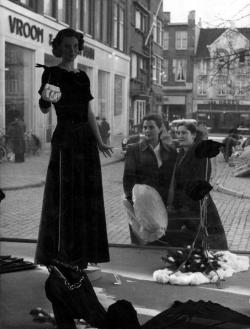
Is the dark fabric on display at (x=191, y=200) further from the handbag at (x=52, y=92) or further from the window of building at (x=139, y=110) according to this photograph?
the handbag at (x=52, y=92)

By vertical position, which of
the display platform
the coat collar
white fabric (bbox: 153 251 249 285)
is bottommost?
the display platform

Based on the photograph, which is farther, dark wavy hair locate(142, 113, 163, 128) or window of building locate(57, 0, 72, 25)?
dark wavy hair locate(142, 113, 163, 128)

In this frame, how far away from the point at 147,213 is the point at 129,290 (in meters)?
0.51

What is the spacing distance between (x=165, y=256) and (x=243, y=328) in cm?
113

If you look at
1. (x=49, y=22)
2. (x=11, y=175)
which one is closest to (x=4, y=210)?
(x=11, y=175)

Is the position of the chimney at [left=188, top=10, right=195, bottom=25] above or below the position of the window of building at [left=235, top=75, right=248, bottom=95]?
above

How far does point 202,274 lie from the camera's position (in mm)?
3541

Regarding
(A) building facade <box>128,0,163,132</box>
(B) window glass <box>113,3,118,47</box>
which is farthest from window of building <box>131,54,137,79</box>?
(B) window glass <box>113,3,118,47</box>

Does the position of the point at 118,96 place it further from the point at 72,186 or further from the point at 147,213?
the point at 147,213

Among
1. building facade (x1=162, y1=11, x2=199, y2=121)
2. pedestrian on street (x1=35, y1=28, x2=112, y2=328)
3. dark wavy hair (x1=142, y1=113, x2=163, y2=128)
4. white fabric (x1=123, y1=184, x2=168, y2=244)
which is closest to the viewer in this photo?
pedestrian on street (x1=35, y1=28, x2=112, y2=328)

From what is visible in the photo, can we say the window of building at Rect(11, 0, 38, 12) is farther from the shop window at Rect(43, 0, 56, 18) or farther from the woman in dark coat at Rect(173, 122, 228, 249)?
the woman in dark coat at Rect(173, 122, 228, 249)

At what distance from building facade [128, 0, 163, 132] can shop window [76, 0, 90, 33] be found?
235 millimetres

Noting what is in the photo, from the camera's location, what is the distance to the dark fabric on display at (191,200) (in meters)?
3.41

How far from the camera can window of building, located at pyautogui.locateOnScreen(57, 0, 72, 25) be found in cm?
293
